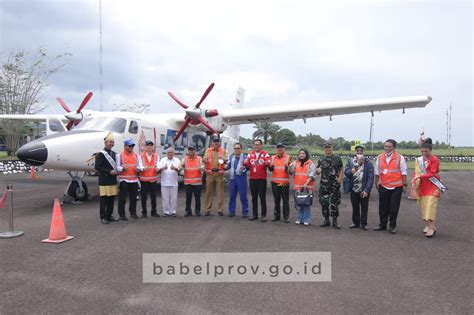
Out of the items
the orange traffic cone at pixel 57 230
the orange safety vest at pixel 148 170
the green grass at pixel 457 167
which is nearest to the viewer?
the orange traffic cone at pixel 57 230

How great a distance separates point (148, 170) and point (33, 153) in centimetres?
294

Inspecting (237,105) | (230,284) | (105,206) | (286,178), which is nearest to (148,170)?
(105,206)

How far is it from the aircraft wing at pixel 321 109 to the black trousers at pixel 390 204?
24.9 ft

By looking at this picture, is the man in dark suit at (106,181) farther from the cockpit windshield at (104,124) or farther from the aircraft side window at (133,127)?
the aircraft side window at (133,127)

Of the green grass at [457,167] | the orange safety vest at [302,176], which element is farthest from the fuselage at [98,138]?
the green grass at [457,167]

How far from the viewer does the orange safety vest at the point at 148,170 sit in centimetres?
839

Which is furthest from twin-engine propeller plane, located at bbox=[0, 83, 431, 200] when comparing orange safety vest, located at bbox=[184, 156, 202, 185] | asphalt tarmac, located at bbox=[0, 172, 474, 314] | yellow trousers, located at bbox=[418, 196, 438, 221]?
yellow trousers, located at bbox=[418, 196, 438, 221]

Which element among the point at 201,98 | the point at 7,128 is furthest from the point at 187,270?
the point at 7,128

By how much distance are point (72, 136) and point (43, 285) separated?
6343 mm

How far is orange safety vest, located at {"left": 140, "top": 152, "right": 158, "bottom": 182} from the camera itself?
8391mm

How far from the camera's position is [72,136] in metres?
9.80

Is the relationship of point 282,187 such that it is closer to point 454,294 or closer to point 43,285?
point 454,294

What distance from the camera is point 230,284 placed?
4316mm

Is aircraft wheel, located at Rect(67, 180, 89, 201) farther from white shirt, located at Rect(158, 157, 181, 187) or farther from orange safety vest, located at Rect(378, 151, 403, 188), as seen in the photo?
orange safety vest, located at Rect(378, 151, 403, 188)
